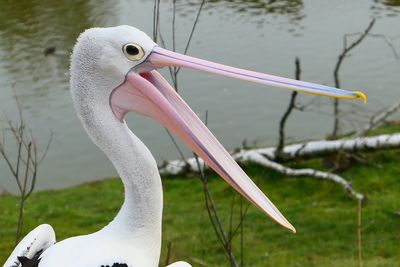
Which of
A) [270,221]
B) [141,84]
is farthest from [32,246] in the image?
[270,221]

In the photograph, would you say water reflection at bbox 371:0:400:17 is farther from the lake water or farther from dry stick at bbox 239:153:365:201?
dry stick at bbox 239:153:365:201

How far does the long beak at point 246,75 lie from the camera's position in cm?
247

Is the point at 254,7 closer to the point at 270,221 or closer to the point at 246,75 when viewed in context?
the point at 270,221

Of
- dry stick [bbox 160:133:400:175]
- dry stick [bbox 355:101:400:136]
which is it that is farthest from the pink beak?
dry stick [bbox 355:101:400:136]

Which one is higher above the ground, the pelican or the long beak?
the long beak

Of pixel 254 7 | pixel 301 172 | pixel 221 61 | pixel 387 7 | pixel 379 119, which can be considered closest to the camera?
pixel 379 119

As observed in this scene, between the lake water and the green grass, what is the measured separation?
994mm

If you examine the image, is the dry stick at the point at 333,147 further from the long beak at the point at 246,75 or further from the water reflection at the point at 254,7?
the water reflection at the point at 254,7

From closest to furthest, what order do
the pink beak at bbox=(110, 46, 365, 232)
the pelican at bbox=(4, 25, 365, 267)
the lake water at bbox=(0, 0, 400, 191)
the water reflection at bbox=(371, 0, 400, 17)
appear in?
the pink beak at bbox=(110, 46, 365, 232) < the pelican at bbox=(4, 25, 365, 267) < the lake water at bbox=(0, 0, 400, 191) < the water reflection at bbox=(371, 0, 400, 17)

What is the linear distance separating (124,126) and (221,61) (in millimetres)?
11486

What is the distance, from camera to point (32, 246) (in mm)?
3309

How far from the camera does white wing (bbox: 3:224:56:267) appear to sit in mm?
3248

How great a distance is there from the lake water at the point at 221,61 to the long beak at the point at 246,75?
588 centimetres

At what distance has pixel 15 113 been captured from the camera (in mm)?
13188
